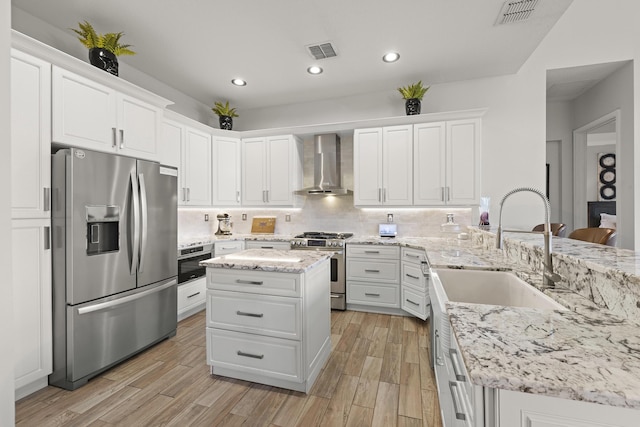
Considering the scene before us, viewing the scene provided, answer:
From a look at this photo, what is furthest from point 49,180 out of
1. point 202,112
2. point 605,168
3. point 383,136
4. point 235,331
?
point 605,168

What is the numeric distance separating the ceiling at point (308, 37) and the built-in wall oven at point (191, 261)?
7.03 ft

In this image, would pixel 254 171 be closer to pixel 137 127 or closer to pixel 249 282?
pixel 137 127

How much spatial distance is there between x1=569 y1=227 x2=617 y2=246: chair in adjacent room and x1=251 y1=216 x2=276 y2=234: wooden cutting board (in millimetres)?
3720

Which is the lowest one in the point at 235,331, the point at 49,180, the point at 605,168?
the point at 235,331

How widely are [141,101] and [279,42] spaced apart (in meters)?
1.43

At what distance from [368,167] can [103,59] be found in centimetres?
297

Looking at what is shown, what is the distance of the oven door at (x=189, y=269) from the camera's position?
318cm

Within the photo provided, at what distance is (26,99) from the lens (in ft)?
6.13

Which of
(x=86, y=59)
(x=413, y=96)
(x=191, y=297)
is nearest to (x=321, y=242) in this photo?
(x=191, y=297)

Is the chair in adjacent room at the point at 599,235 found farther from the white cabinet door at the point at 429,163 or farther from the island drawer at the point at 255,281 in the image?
the island drawer at the point at 255,281

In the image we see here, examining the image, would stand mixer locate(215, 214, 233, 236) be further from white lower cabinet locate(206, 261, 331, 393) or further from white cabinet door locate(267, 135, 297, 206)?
white lower cabinet locate(206, 261, 331, 393)

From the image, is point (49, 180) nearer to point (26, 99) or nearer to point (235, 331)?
point (26, 99)

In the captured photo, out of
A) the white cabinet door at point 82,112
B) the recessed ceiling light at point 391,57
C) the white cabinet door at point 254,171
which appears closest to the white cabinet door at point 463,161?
the recessed ceiling light at point 391,57

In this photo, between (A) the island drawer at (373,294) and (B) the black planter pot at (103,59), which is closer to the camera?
(B) the black planter pot at (103,59)
